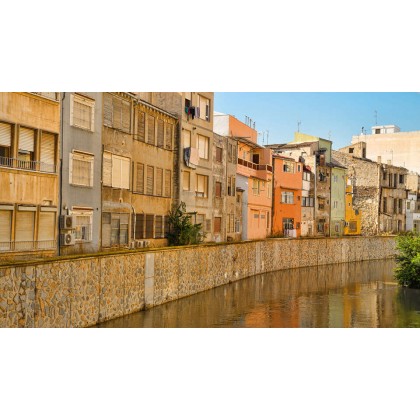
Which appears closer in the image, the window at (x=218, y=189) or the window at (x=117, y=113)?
the window at (x=117, y=113)

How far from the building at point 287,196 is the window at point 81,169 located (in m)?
18.3

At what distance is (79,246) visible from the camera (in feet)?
46.8

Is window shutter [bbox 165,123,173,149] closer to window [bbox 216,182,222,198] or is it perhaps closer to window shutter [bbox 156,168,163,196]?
window shutter [bbox 156,168,163,196]

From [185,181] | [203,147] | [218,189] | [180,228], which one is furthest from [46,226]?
[218,189]

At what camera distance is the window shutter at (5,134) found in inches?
453

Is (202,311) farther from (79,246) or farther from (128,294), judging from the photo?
(79,246)

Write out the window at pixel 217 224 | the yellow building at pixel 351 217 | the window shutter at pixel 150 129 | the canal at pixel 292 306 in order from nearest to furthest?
the canal at pixel 292 306
the window shutter at pixel 150 129
the window at pixel 217 224
the yellow building at pixel 351 217

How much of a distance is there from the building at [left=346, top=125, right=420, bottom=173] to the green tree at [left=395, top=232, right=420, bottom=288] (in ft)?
20.5

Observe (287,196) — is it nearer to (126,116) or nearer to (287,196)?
(287,196)

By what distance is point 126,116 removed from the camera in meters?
16.9

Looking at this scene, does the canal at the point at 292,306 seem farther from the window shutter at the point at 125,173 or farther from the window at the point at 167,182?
the window shutter at the point at 125,173

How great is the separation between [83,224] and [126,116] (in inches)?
155

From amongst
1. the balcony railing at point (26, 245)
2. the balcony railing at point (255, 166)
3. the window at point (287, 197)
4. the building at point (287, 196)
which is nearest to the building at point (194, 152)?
the balcony railing at point (255, 166)

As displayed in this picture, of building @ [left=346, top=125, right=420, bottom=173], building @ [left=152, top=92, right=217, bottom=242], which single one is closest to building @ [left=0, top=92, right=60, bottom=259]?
building @ [left=152, top=92, right=217, bottom=242]
